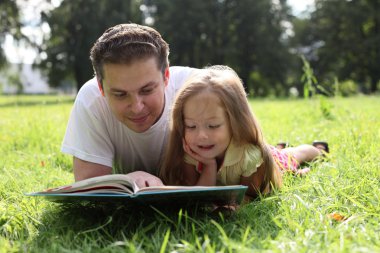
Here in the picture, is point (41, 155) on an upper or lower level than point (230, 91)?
lower

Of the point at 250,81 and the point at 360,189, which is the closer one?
the point at 360,189

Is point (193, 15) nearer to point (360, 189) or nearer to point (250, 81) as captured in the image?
point (250, 81)

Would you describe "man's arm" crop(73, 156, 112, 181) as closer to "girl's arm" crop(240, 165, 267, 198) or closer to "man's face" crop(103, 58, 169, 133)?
"man's face" crop(103, 58, 169, 133)

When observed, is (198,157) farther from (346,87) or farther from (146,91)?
(346,87)

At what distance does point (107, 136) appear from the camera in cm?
307

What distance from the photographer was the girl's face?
2.63 meters

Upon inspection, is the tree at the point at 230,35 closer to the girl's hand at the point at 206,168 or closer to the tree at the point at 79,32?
the tree at the point at 79,32

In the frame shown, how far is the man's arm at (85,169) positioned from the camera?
2.89 meters

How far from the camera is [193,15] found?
3350 centimetres

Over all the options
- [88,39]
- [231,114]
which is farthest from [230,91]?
[88,39]

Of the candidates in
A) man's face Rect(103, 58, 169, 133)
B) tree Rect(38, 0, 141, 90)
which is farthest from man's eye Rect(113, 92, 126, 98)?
tree Rect(38, 0, 141, 90)

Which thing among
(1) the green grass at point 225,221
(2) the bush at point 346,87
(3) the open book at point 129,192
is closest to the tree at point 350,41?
(2) the bush at point 346,87

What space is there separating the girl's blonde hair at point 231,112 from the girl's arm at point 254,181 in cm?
3

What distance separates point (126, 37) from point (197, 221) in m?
1.23
